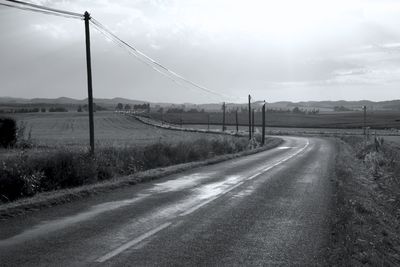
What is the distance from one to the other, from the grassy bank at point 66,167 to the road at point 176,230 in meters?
2.38

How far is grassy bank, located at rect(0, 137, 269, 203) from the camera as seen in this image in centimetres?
1220

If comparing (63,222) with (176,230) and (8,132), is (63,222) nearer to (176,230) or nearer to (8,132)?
(176,230)

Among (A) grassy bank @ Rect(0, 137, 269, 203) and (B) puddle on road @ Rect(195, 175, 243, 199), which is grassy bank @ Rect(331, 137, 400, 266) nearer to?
(B) puddle on road @ Rect(195, 175, 243, 199)

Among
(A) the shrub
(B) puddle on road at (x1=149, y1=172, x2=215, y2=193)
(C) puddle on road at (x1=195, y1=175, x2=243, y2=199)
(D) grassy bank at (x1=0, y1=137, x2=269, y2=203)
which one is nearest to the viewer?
(C) puddle on road at (x1=195, y1=175, x2=243, y2=199)

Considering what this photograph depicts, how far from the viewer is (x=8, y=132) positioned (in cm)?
3362

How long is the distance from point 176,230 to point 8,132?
29.3 metres

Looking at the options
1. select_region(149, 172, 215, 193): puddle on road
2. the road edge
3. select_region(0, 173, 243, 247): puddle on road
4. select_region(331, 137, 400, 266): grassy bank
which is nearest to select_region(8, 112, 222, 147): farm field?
select_region(149, 172, 215, 193): puddle on road

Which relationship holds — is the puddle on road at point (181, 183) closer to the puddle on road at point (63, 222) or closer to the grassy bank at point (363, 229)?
the puddle on road at point (63, 222)

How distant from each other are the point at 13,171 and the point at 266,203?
6.59m

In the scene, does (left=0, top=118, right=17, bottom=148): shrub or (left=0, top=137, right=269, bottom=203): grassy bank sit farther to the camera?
(left=0, top=118, right=17, bottom=148): shrub

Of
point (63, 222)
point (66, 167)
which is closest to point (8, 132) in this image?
point (66, 167)

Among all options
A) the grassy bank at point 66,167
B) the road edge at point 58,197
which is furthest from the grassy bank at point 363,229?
the grassy bank at point 66,167

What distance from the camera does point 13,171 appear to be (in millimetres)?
12281

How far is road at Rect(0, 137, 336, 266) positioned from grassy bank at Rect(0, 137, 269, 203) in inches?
93.7
